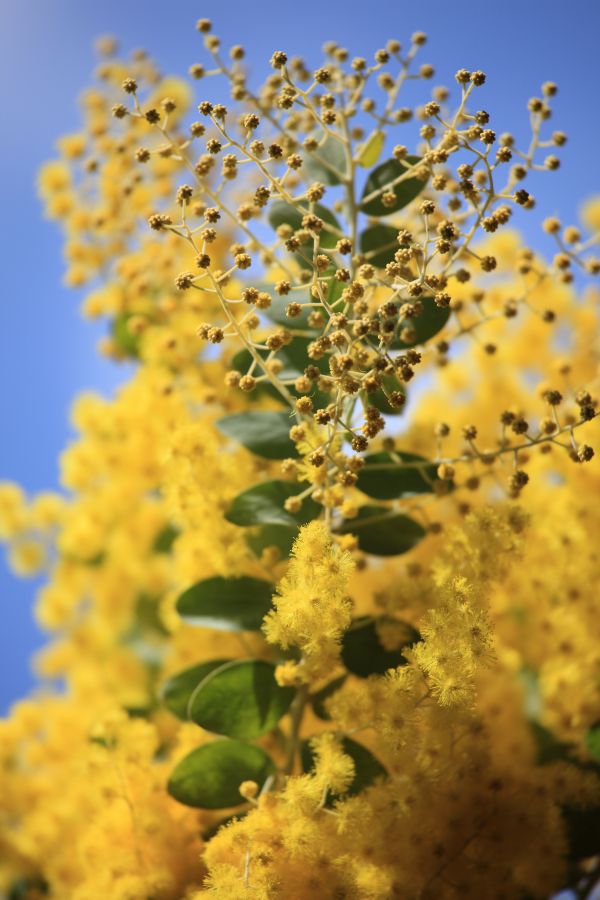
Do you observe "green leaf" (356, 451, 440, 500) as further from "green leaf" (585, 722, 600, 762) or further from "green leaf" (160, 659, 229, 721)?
"green leaf" (585, 722, 600, 762)

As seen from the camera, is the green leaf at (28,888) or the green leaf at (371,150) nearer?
the green leaf at (371,150)

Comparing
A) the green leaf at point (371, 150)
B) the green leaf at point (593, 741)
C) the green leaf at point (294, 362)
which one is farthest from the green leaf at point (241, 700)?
the green leaf at point (371, 150)

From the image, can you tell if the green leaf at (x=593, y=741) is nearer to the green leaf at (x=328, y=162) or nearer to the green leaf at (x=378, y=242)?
the green leaf at (x=378, y=242)

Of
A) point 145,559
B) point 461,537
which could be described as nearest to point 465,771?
Result: point 461,537

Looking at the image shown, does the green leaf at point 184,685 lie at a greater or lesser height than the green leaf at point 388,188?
lesser

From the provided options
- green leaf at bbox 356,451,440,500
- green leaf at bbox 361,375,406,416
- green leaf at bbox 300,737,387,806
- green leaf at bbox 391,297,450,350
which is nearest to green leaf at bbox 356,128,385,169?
green leaf at bbox 391,297,450,350

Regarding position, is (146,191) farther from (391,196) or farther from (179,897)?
(179,897)
